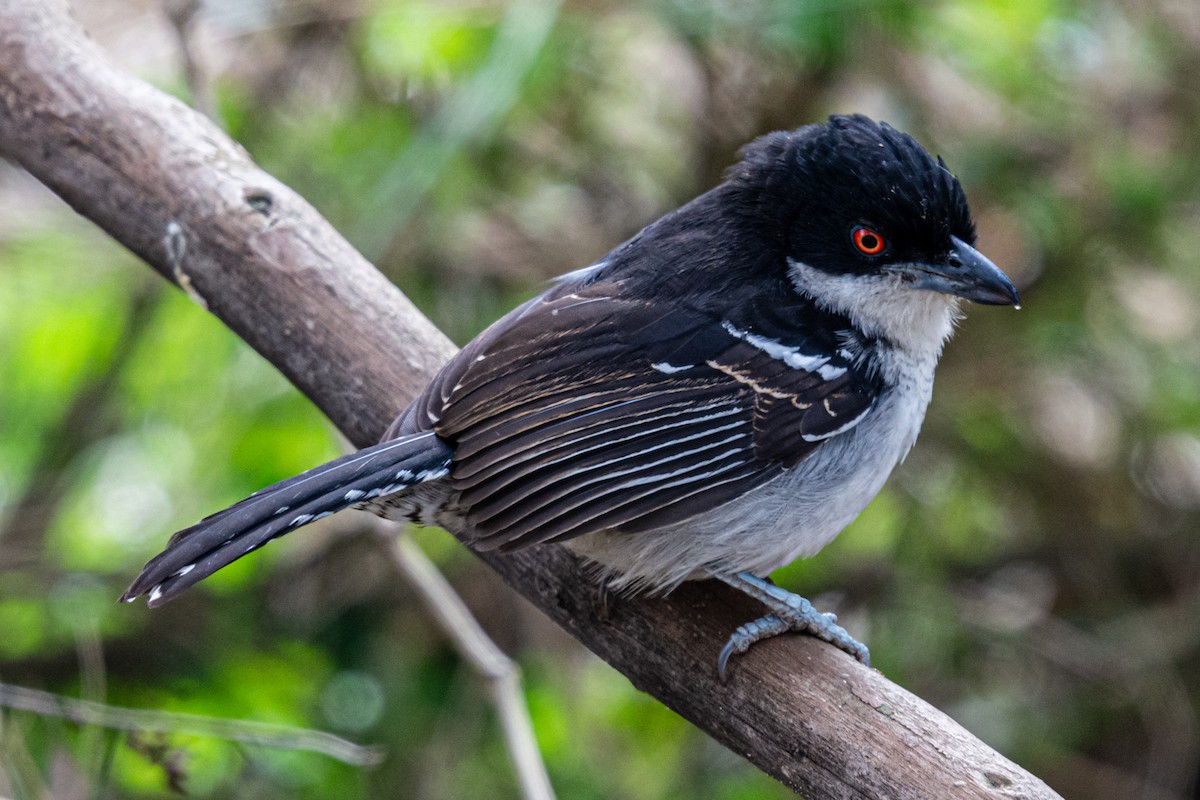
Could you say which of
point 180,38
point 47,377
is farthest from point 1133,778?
point 47,377

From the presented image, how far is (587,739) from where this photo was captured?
4125mm

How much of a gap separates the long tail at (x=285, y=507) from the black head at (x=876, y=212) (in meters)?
0.89

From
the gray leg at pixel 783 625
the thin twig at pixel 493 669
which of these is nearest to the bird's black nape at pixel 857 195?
the gray leg at pixel 783 625

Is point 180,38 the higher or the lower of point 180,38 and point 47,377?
the higher

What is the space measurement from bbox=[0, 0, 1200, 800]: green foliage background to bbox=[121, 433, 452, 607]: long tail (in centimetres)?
156

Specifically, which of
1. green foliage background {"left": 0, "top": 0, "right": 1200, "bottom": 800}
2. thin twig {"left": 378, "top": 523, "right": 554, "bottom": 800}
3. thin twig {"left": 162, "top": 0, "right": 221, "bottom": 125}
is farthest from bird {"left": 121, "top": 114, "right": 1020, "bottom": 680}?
green foliage background {"left": 0, "top": 0, "right": 1200, "bottom": 800}

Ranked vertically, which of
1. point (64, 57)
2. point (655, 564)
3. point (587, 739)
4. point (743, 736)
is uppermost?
point (64, 57)

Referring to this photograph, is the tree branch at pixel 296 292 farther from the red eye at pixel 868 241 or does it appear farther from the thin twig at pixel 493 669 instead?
the red eye at pixel 868 241

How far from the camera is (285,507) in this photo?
2129 millimetres

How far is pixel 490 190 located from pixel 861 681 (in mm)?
2676

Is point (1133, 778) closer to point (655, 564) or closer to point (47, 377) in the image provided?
point (655, 564)

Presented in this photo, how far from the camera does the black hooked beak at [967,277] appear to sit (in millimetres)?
2414

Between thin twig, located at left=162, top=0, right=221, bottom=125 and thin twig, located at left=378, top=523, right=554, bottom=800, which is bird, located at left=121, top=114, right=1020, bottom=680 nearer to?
thin twig, located at left=378, top=523, right=554, bottom=800

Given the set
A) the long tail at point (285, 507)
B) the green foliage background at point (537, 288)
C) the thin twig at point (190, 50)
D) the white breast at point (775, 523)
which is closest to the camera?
the long tail at point (285, 507)
